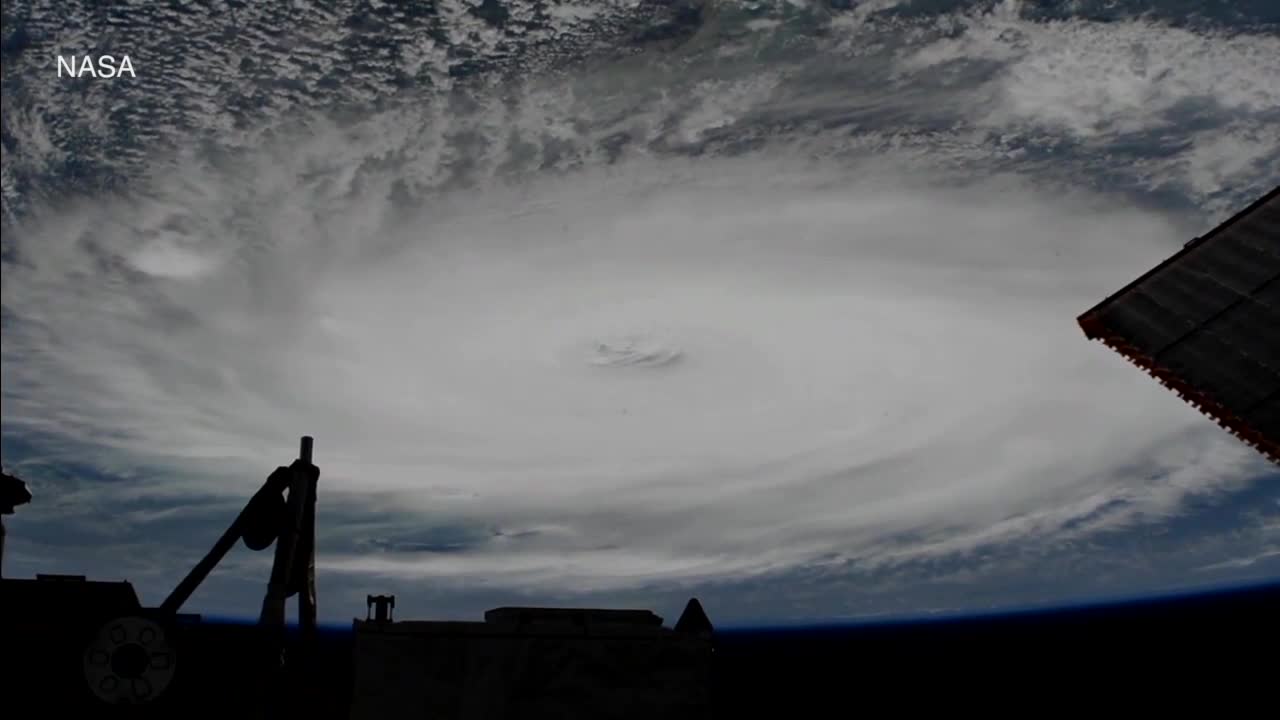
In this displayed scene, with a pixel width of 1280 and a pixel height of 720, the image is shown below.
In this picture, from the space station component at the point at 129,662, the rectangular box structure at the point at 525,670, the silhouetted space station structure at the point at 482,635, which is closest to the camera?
the space station component at the point at 129,662

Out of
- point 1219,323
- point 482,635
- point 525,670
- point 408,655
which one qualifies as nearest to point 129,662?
point 408,655

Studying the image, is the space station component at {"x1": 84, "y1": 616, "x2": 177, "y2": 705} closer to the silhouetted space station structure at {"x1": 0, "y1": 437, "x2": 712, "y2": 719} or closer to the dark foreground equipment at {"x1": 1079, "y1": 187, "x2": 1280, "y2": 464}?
the silhouetted space station structure at {"x1": 0, "y1": 437, "x2": 712, "y2": 719}

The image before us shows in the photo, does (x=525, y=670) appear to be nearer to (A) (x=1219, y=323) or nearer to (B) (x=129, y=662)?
(B) (x=129, y=662)

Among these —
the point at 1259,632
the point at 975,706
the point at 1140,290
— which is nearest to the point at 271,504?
the point at 1140,290

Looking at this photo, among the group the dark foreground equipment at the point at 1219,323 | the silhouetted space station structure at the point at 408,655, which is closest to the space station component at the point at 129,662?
the silhouetted space station structure at the point at 408,655

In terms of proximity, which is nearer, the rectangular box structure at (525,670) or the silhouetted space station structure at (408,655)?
the silhouetted space station structure at (408,655)

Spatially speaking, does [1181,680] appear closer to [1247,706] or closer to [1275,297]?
[1247,706]

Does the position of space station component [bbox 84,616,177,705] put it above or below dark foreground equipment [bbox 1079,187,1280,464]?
below

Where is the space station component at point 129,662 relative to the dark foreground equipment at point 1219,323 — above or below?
below

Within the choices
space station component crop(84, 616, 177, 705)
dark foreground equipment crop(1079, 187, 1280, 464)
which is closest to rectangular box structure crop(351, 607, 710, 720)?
space station component crop(84, 616, 177, 705)

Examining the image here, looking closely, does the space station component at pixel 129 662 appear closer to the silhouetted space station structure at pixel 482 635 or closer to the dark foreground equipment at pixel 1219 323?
the silhouetted space station structure at pixel 482 635
